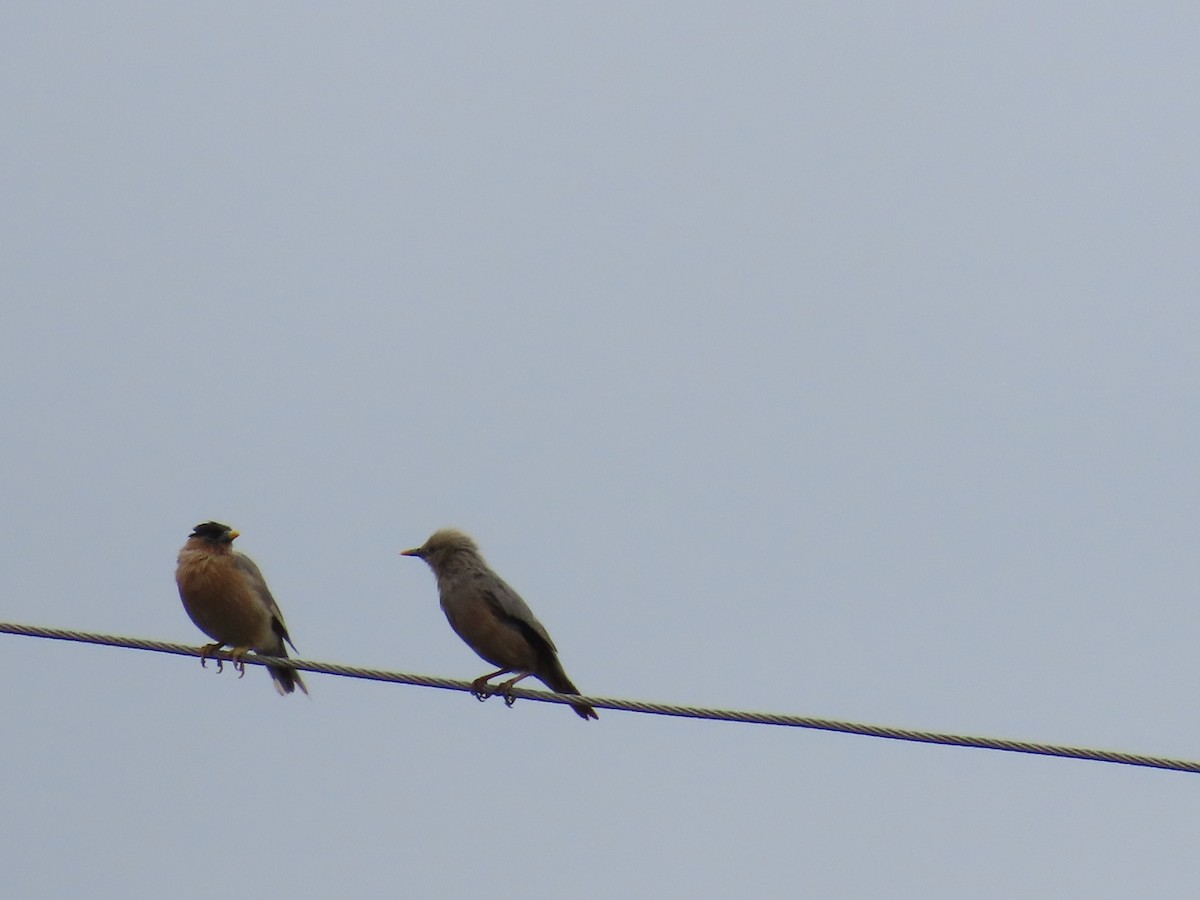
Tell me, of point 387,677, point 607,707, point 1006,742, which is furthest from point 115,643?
point 1006,742

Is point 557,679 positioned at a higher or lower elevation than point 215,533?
lower

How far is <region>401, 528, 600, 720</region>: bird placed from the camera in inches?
417

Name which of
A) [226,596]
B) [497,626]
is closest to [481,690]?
[497,626]

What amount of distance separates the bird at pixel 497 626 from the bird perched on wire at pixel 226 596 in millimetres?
1083

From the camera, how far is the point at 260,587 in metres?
11.1

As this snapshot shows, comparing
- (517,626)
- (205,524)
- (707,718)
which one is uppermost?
(205,524)

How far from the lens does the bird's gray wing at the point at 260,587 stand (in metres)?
11.0

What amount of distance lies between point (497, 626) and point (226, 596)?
5.38 feet

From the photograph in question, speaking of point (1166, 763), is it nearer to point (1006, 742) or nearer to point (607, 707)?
point (1006, 742)

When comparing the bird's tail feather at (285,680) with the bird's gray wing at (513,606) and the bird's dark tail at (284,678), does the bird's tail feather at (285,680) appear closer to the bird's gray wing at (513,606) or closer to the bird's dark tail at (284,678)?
the bird's dark tail at (284,678)

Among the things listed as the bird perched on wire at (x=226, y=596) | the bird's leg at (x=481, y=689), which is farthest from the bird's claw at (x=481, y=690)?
the bird perched on wire at (x=226, y=596)

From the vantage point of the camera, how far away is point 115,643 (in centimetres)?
804

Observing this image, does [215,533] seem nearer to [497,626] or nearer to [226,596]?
[226,596]

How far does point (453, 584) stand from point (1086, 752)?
4.92 m
